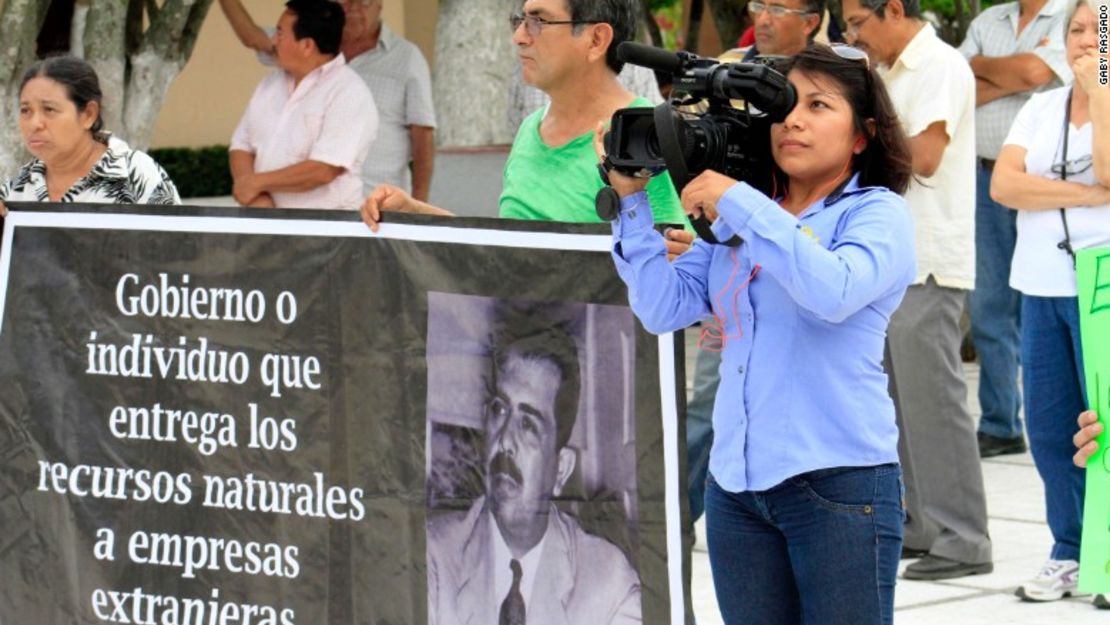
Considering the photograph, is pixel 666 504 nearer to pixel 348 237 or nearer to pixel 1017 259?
pixel 348 237

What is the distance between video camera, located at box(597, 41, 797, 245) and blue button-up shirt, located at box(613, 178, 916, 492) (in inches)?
4.1

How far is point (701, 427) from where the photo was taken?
6.04 m

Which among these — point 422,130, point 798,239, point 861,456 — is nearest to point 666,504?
point 861,456

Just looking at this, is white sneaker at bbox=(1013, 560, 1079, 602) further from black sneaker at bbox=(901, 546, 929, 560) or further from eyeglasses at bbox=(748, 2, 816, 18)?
eyeglasses at bbox=(748, 2, 816, 18)

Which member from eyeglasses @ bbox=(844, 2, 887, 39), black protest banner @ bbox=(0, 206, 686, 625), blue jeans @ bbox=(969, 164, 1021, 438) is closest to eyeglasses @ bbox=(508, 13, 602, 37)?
black protest banner @ bbox=(0, 206, 686, 625)

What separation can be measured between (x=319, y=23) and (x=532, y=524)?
3385 millimetres

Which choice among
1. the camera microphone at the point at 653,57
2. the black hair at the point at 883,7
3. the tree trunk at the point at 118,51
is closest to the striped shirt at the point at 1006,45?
the black hair at the point at 883,7

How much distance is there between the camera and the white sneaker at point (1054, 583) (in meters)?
5.99

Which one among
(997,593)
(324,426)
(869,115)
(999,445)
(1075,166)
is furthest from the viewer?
(999,445)

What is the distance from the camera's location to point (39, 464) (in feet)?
16.9

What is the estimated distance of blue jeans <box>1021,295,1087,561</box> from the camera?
588cm

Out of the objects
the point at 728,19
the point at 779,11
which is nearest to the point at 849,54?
the point at 779,11

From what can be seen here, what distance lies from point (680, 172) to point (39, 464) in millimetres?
2460

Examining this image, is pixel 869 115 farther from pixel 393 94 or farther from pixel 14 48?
pixel 14 48
